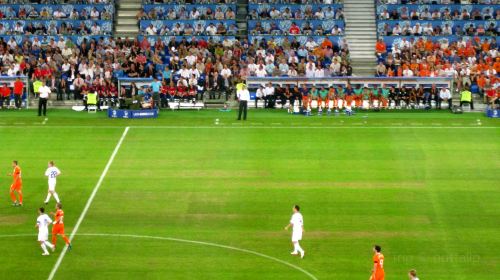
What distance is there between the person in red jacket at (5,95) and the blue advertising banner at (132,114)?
725 cm

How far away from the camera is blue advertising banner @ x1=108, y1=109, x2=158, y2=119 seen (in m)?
68.4

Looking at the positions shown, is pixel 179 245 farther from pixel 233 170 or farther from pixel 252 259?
pixel 233 170

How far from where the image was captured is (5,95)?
71.3m

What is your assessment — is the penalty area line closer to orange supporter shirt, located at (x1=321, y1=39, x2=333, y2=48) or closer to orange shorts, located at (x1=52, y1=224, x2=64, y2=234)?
orange shorts, located at (x1=52, y1=224, x2=64, y2=234)

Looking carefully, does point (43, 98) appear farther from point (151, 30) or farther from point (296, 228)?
point (296, 228)

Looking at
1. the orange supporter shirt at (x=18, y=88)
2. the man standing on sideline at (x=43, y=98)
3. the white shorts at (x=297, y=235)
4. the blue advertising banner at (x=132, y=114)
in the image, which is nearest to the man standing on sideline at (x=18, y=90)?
the orange supporter shirt at (x=18, y=88)

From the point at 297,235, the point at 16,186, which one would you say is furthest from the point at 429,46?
the point at 297,235

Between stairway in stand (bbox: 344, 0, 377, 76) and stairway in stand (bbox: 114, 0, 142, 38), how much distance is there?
596 inches

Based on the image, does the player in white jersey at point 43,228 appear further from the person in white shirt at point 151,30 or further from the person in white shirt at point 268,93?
the person in white shirt at point 151,30

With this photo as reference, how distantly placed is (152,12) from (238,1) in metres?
6.96

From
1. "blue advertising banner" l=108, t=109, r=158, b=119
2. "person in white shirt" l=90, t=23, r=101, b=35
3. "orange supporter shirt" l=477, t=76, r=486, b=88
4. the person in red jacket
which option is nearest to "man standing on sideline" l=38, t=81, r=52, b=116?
the person in red jacket

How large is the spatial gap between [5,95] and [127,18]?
1369cm

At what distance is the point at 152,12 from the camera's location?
7994 centimetres

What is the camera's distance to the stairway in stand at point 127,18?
3179 inches
